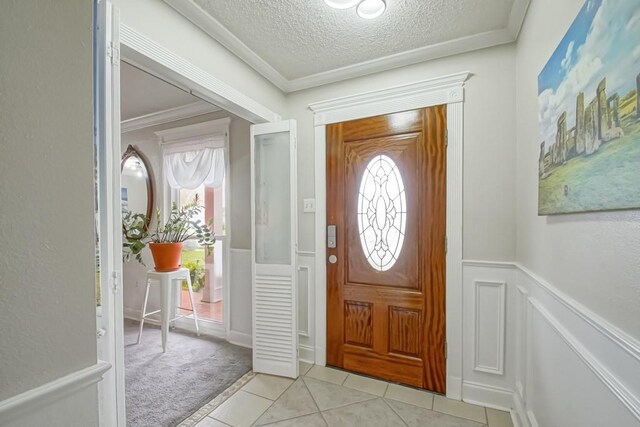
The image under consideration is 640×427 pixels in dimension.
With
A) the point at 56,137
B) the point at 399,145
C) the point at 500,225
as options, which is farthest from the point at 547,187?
the point at 56,137

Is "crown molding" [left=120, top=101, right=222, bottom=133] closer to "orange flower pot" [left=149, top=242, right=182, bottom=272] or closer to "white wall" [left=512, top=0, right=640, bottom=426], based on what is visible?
"orange flower pot" [left=149, top=242, right=182, bottom=272]

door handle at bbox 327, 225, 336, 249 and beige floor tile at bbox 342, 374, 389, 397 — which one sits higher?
door handle at bbox 327, 225, 336, 249

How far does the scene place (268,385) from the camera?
2129 millimetres

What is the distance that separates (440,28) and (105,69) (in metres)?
1.89

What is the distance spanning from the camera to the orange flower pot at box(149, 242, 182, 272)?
273 centimetres

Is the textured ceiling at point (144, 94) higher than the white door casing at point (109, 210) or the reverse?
higher

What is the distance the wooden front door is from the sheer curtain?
1.39m

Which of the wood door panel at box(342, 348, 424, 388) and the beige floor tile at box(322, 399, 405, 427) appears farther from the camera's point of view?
the wood door panel at box(342, 348, 424, 388)

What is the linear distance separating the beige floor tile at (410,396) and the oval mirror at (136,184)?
318cm

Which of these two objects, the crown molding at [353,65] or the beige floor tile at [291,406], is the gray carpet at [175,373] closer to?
the beige floor tile at [291,406]

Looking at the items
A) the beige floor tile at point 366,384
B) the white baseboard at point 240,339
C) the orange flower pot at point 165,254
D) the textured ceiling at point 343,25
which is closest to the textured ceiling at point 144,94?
the textured ceiling at point 343,25

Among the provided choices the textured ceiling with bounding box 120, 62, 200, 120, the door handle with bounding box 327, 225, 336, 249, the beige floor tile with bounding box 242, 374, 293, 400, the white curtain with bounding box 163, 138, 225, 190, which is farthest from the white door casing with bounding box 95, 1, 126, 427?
the white curtain with bounding box 163, 138, 225, 190

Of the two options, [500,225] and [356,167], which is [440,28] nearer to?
[356,167]

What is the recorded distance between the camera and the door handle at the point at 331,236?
7.75 feet
